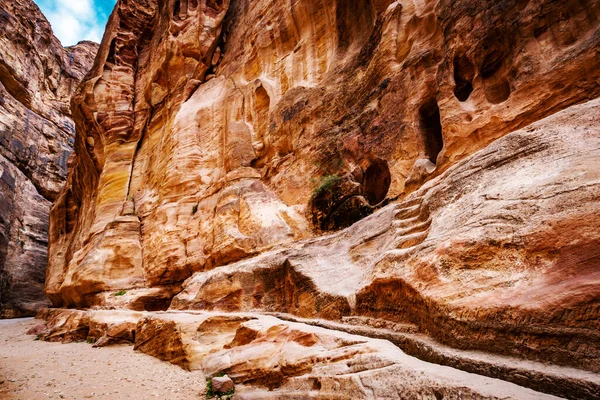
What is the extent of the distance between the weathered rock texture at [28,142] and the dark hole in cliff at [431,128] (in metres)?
32.2

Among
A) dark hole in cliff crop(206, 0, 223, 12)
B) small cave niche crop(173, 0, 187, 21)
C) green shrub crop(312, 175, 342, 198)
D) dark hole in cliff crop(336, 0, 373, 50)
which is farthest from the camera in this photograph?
small cave niche crop(173, 0, 187, 21)

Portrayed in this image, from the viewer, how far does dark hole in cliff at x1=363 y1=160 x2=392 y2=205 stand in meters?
9.69

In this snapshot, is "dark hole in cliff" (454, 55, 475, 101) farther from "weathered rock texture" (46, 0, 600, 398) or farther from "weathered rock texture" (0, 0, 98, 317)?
"weathered rock texture" (0, 0, 98, 317)

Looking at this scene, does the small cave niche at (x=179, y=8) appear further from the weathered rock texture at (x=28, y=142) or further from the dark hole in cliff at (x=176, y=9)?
the weathered rock texture at (x=28, y=142)

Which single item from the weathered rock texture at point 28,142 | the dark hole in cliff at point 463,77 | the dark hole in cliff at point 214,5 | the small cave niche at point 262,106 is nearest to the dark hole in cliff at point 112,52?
the dark hole in cliff at point 214,5

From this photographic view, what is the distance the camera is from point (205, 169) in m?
14.4

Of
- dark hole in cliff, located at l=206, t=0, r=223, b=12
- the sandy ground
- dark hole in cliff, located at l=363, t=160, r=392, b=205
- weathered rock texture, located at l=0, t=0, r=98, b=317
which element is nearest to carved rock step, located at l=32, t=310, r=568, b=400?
the sandy ground

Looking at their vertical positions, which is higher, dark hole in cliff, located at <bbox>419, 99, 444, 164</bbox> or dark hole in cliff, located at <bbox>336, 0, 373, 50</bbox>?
dark hole in cliff, located at <bbox>336, 0, 373, 50</bbox>

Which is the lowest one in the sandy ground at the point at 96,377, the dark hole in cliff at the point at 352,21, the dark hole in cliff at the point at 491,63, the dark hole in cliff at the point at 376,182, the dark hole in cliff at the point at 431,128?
the sandy ground at the point at 96,377

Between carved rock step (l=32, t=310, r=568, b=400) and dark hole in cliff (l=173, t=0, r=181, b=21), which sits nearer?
carved rock step (l=32, t=310, r=568, b=400)

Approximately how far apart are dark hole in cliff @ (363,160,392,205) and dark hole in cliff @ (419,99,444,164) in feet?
4.68

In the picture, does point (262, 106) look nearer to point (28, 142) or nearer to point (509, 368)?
point (509, 368)

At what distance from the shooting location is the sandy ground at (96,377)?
16.5 ft

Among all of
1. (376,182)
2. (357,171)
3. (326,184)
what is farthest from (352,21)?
A: (326,184)
